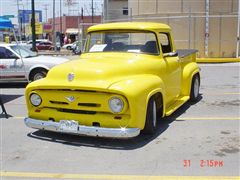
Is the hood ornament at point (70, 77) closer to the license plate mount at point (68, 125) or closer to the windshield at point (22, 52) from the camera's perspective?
the license plate mount at point (68, 125)

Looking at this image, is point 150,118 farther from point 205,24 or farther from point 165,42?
point 205,24

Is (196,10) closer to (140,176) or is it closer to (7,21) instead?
(7,21)

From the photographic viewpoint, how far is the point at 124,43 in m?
8.04

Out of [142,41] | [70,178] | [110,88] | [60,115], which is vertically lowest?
[70,178]

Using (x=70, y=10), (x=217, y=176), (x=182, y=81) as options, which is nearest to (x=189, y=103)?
(x=182, y=81)

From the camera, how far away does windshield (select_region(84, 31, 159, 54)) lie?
7.82 metres

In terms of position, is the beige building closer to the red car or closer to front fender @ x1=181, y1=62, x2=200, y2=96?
front fender @ x1=181, y1=62, x2=200, y2=96

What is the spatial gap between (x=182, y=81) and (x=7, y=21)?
4605 millimetres

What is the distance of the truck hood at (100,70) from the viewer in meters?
6.56

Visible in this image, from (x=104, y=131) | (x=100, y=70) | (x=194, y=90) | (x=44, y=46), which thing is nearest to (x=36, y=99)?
(x=100, y=70)

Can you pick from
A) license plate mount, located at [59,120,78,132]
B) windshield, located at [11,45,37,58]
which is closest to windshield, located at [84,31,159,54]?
license plate mount, located at [59,120,78,132]

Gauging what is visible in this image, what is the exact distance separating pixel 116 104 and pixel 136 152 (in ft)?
2.53

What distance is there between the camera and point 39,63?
44.8 ft

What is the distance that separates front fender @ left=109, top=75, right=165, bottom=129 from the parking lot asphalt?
0.47 m
